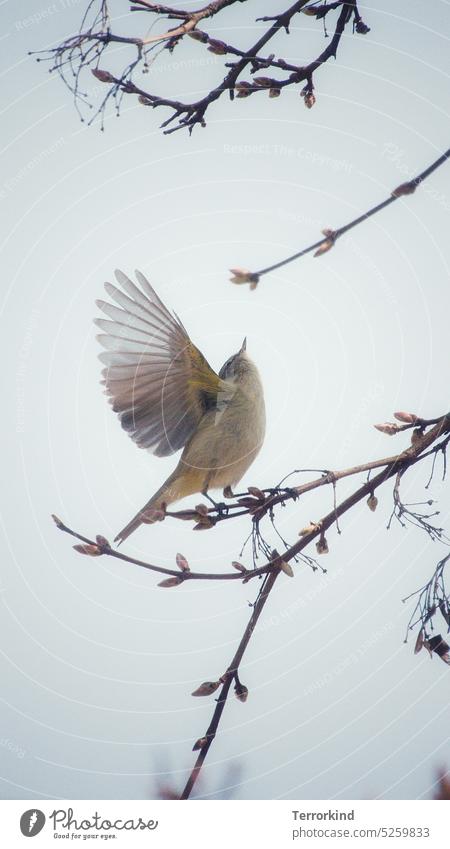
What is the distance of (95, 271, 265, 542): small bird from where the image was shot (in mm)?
2039

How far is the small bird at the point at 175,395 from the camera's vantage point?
2.04m

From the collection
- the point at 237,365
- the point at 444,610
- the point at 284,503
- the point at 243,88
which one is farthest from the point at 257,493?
the point at 237,365

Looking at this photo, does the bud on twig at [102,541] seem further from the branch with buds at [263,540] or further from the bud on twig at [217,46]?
the bud on twig at [217,46]

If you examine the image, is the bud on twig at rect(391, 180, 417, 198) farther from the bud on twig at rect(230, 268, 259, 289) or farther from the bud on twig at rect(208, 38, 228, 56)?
the bud on twig at rect(208, 38, 228, 56)

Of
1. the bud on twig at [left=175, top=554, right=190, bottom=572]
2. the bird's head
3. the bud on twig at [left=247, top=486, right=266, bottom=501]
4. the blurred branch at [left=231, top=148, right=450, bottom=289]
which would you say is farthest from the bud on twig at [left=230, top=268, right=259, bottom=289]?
the bird's head

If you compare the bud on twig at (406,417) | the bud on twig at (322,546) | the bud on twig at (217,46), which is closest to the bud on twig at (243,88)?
the bud on twig at (217,46)

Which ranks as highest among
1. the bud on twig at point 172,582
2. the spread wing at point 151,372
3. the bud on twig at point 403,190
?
the spread wing at point 151,372

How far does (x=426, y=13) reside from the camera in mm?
2320

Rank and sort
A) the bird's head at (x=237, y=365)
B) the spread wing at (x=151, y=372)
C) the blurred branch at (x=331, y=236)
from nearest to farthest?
1. the blurred branch at (x=331, y=236)
2. the spread wing at (x=151, y=372)
3. the bird's head at (x=237, y=365)

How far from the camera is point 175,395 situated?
231cm

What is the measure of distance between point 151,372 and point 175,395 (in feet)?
0.47
